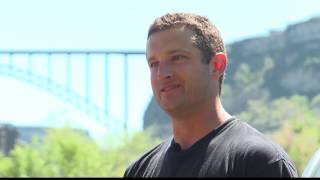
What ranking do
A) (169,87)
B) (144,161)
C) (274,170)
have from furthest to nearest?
(144,161) → (169,87) → (274,170)

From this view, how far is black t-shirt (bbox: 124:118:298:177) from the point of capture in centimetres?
237

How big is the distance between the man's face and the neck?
31 millimetres

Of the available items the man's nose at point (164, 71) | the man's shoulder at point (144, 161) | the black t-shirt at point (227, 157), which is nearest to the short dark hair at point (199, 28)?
the man's nose at point (164, 71)

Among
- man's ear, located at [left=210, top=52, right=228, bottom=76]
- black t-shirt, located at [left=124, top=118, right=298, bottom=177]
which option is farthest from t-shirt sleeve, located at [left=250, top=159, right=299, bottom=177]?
man's ear, located at [left=210, top=52, right=228, bottom=76]

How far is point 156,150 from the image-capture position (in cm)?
280

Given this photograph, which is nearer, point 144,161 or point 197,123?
point 197,123

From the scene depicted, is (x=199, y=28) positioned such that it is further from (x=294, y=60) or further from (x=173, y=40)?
(x=294, y=60)

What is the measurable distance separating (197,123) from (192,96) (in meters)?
0.10

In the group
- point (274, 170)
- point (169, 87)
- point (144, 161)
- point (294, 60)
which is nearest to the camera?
point (274, 170)

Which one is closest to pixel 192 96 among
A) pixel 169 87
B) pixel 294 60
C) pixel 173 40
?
pixel 169 87

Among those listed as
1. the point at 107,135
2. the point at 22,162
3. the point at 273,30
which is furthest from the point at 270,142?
the point at 273,30

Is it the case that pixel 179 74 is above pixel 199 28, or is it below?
below

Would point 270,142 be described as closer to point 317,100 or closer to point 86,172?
point 86,172

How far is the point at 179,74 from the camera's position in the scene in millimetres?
2561
